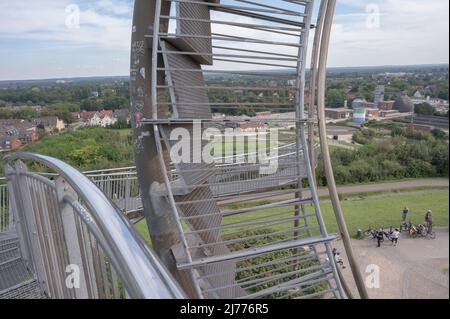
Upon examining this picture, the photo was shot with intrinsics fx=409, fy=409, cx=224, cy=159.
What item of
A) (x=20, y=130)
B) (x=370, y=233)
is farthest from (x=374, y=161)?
(x=20, y=130)

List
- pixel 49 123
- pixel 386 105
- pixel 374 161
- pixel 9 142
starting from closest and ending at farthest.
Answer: pixel 386 105, pixel 9 142, pixel 49 123, pixel 374 161

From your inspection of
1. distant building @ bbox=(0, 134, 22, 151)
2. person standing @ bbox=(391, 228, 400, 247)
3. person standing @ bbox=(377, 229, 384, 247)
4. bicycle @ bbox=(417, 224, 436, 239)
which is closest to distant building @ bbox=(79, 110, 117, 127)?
distant building @ bbox=(0, 134, 22, 151)

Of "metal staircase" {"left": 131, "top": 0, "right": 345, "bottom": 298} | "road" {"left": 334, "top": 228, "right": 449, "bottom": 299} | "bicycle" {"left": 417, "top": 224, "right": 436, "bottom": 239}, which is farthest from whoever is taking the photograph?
"bicycle" {"left": 417, "top": 224, "right": 436, "bottom": 239}

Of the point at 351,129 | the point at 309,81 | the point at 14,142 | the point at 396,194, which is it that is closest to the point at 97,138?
the point at 14,142

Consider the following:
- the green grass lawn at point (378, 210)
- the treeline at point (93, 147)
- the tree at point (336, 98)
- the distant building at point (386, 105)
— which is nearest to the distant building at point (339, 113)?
the tree at point (336, 98)

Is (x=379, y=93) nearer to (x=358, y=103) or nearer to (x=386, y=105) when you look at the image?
(x=386, y=105)

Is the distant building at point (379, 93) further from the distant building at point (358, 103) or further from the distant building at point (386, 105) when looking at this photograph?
the distant building at point (358, 103)

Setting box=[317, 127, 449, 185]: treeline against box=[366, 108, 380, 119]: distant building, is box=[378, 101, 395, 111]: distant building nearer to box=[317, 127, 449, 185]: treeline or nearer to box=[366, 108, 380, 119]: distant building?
box=[366, 108, 380, 119]: distant building

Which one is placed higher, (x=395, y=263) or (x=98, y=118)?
(x=98, y=118)

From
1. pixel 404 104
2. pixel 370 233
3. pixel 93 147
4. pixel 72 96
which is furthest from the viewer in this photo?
pixel 93 147

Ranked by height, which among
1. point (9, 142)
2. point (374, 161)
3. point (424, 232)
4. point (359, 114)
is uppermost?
point (359, 114)
